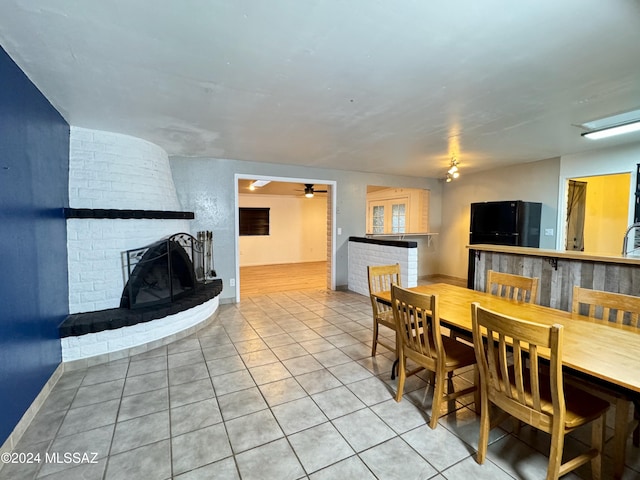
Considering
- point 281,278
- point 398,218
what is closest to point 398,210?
point 398,218

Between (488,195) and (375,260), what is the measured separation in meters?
2.66

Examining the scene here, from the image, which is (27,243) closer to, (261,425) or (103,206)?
(103,206)

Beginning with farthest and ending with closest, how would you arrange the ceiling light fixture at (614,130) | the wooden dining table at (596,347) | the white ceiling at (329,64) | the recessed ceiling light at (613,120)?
1. the ceiling light fixture at (614,130)
2. the recessed ceiling light at (613,120)
3. the white ceiling at (329,64)
4. the wooden dining table at (596,347)

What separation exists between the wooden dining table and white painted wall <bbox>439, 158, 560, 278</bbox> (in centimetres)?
353

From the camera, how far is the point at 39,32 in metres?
1.57

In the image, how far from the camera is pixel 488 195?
5.71m

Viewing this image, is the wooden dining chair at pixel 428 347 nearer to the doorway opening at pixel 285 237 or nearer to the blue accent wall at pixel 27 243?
the blue accent wall at pixel 27 243

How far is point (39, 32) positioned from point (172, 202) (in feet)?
8.38

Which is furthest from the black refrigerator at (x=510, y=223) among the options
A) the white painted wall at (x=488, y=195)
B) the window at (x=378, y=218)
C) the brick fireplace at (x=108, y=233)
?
the brick fireplace at (x=108, y=233)

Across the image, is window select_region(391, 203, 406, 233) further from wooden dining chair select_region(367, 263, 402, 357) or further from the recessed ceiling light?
wooden dining chair select_region(367, 263, 402, 357)

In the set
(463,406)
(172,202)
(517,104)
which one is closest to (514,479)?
(463,406)

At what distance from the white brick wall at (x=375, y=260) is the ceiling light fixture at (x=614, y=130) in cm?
232

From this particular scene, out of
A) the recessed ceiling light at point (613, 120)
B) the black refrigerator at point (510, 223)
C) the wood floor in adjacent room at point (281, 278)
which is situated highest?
the recessed ceiling light at point (613, 120)

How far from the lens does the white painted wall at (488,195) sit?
15.9ft
